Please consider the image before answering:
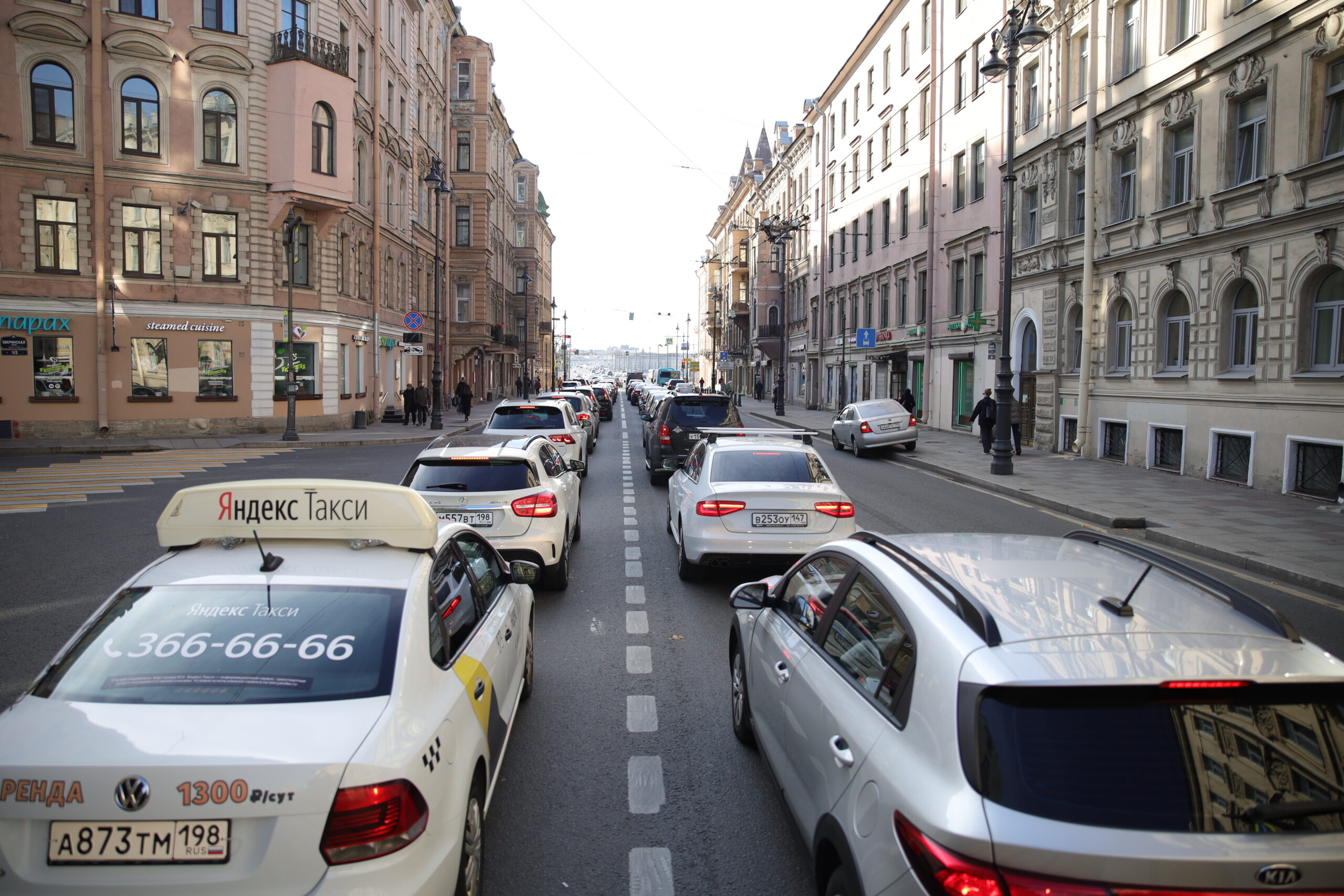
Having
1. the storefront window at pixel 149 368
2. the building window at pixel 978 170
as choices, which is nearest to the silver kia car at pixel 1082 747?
the storefront window at pixel 149 368

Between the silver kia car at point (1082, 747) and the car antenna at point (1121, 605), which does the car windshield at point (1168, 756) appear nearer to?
the silver kia car at point (1082, 747)

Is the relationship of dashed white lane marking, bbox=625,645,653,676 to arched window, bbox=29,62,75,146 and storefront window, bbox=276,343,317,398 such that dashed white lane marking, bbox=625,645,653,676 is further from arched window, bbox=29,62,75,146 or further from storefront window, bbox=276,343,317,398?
arched window, bbox=29,62,75,146

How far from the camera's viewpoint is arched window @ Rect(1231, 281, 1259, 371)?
17.9 metres

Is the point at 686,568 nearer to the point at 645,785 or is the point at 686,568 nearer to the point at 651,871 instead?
the point at 645,785

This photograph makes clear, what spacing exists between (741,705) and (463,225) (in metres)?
57.4

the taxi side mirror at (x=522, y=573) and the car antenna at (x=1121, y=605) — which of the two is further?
the taxi side mirror at (x=522, y=573)

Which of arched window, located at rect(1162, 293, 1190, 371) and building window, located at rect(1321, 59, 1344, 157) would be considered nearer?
building window, located at rect(1321, 59, 1344, 157)

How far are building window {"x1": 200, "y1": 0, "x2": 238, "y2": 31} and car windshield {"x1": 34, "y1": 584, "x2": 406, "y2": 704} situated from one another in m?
31.4

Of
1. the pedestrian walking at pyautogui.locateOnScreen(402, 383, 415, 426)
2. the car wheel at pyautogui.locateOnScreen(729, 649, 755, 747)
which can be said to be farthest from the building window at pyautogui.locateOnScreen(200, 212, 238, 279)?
the car wheel at pyautogui.locateOnScreen(729, 649, 755, 747)

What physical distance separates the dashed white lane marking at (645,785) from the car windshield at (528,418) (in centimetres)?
1115

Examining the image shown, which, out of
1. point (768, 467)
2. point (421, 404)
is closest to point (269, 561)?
point (768, 467)

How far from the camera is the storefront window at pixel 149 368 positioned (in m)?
28.2

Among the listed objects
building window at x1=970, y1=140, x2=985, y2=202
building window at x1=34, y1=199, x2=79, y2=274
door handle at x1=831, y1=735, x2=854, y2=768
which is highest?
building window at x1=970, y1=140, x2=985, y2=202

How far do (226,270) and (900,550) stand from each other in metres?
30.7
